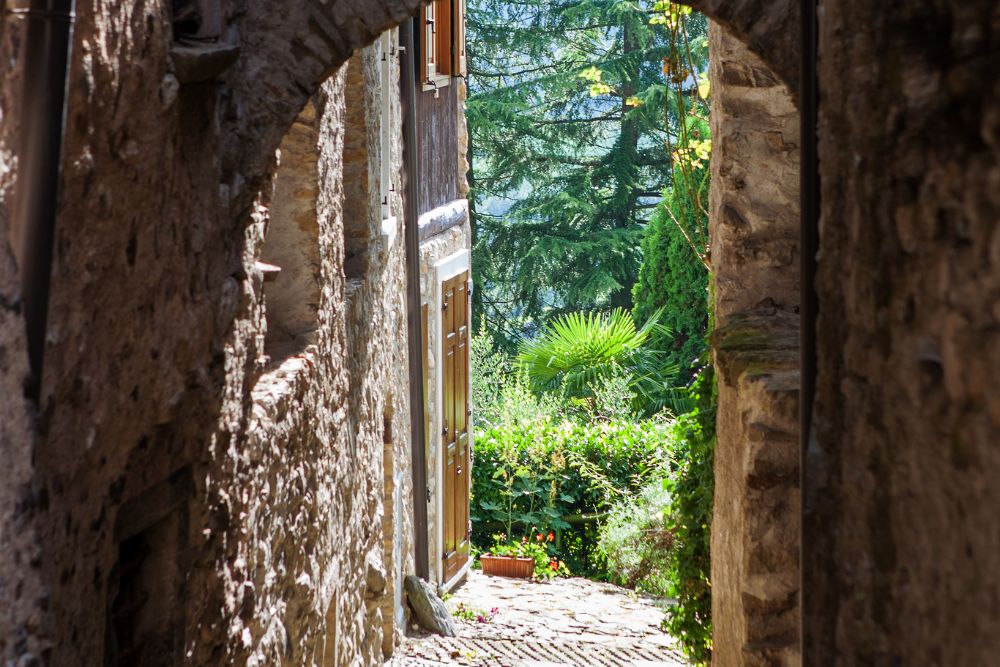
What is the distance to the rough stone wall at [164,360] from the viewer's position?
6.57ft

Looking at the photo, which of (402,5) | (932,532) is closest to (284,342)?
(402,5)

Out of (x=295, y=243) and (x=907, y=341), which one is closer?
(x=907, y=341)

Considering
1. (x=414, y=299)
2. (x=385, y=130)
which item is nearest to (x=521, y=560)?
(x=414, y=299)

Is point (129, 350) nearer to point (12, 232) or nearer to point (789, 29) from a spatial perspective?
point (12, 232)

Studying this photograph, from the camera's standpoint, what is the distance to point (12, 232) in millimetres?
1847

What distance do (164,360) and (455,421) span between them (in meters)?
6.61

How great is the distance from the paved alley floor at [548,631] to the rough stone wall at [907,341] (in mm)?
5026

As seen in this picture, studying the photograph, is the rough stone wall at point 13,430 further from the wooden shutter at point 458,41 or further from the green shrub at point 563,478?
the green shrub at point 563,478

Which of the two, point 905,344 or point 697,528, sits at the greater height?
point 905,344

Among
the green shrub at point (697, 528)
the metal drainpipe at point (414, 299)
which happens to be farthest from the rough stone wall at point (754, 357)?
the metal drainpipe at point (414, 299)

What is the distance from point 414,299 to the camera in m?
7.86

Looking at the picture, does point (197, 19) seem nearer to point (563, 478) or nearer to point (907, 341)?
point (907, 341)

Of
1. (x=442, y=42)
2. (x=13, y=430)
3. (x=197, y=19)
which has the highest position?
(x=442, y=42)

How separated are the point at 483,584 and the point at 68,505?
25.0ft
